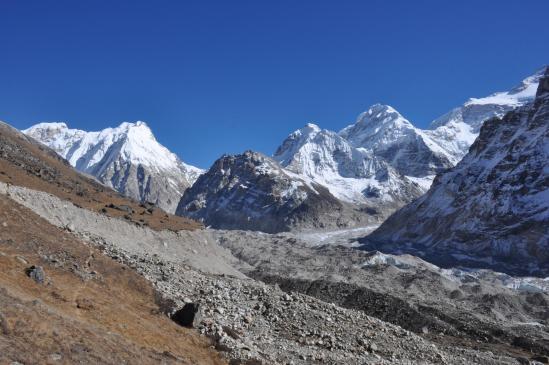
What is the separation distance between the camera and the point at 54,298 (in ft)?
104

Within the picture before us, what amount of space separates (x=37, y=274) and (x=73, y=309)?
400 centimetres

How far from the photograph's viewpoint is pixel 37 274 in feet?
110

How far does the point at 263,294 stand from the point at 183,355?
18.0 metres

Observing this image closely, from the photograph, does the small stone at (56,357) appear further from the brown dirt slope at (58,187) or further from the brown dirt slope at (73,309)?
the brown dirt slope at (58,187)

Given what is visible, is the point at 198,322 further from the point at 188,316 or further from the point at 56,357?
the point at 56,357

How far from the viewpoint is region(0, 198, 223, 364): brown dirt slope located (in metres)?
24.1

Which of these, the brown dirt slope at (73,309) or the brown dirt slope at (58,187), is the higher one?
the brown dirt slope at (58,187)

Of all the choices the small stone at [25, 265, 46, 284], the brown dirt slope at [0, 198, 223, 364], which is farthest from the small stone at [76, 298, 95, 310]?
the small stone at [25, 265, 46, 284]

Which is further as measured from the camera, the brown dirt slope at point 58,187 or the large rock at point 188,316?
the brown dirt slope at point 58,187

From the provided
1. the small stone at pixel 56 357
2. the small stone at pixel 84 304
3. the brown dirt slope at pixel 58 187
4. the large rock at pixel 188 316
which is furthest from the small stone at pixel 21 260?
the brown dirt slope at pixel 58 187

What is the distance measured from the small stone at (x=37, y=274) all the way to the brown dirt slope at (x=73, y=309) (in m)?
0.35

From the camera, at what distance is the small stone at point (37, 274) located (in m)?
33.2

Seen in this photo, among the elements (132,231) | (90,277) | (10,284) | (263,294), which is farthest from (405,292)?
(10,284)

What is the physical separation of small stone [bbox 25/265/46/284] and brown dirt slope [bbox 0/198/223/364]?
1.15 ft
